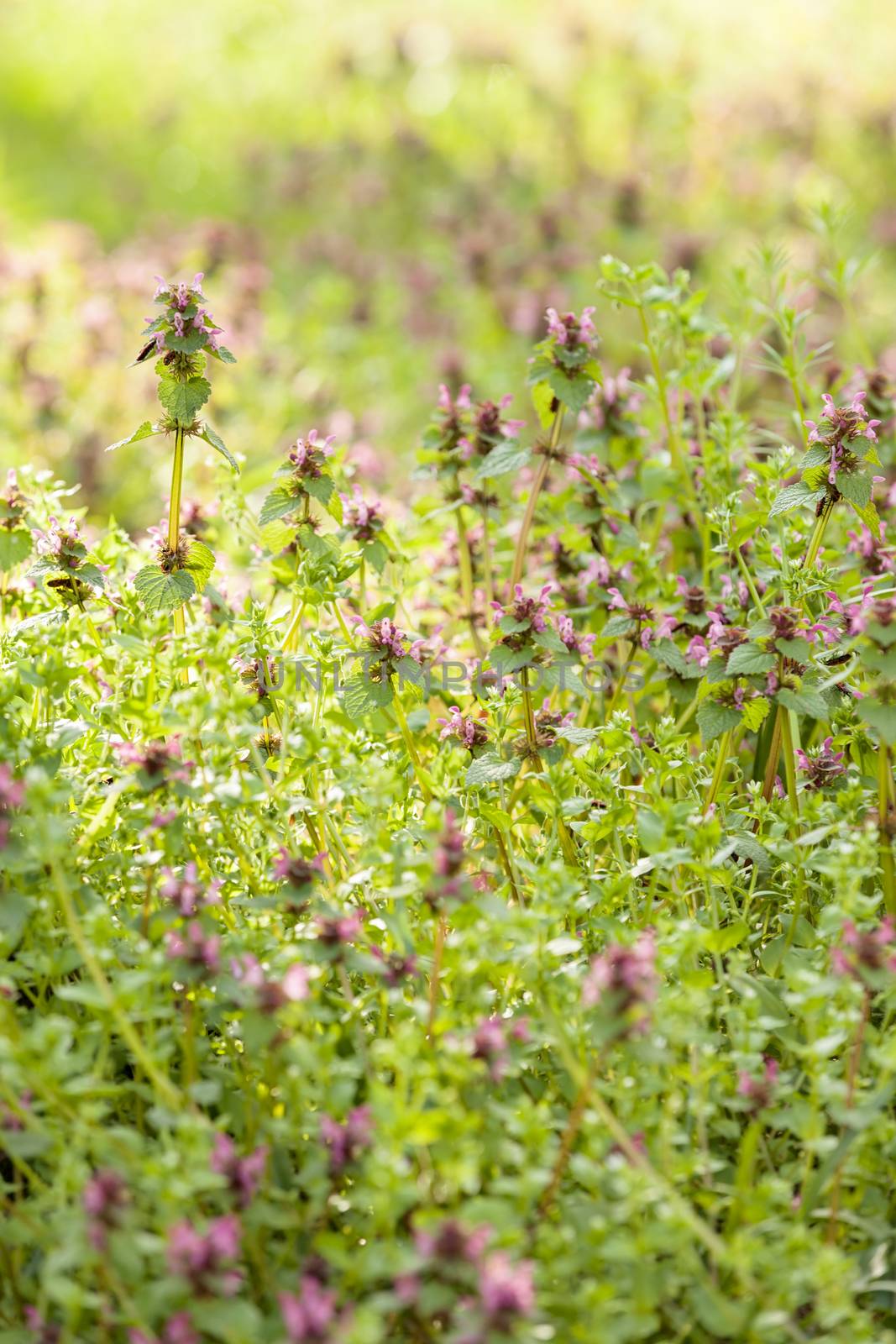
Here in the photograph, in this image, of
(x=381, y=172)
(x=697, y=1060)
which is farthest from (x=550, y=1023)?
(x=381, y=172)

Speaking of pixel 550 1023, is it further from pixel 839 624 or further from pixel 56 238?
pixel 56 238

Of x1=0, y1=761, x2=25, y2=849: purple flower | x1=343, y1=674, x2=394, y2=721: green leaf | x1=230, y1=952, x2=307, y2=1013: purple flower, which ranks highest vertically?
x1=343, y1=674, x2=394, y2=721: green leaf

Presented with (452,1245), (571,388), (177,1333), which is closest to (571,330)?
(571,388)

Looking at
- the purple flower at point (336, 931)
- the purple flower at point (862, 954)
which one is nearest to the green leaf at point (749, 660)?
the purple flower at point (862, 954)

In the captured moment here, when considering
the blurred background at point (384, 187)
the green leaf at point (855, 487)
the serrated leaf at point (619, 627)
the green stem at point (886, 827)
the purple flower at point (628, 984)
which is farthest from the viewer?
the blurred background at point (384, 187)

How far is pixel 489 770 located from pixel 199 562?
1.66 feet

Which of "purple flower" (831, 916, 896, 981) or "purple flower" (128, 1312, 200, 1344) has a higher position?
"purple flower" (831, 916, 896, 981)

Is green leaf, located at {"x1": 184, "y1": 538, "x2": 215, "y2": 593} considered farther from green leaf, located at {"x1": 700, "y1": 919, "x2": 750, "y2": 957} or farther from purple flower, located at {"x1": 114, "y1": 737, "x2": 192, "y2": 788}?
green leaf, located at {"x1": 700, "y1": 919, "x2": 750, "y2": 957}

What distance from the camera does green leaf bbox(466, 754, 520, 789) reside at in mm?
1745

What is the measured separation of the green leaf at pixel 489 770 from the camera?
1.75 meters

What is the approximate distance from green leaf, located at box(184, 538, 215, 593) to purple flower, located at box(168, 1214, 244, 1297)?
0.95 meters

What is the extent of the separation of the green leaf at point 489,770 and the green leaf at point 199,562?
1.52 feet

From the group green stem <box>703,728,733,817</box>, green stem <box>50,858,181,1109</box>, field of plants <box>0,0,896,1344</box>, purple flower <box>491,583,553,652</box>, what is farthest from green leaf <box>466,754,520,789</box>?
green stem <box>50,858,181,1109</box>

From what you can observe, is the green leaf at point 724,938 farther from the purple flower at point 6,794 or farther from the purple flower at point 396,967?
the purple flower at point 6,794
